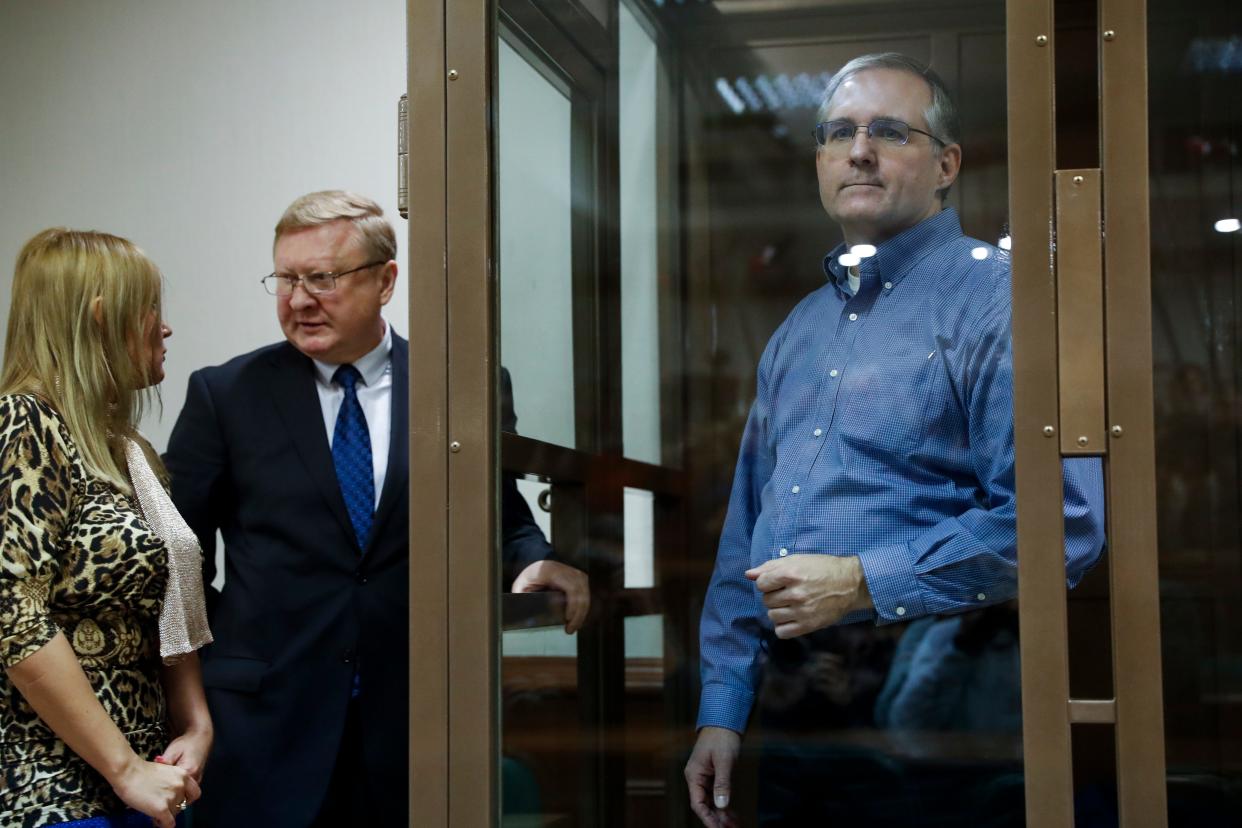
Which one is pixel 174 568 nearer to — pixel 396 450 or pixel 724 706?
pixel 396 450

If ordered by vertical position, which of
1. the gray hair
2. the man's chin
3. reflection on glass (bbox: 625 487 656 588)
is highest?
the gray hair

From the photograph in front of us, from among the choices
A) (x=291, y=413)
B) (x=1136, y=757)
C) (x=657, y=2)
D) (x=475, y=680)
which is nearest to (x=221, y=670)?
(x=291, y=413)

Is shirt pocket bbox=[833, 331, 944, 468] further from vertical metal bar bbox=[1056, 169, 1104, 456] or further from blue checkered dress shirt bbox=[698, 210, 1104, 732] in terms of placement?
vertical metal bar bbox=[1056, 169, 1104, 456]

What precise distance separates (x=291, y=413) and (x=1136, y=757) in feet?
4.87

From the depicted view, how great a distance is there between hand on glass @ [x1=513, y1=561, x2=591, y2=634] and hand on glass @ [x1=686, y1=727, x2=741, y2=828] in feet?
0.71

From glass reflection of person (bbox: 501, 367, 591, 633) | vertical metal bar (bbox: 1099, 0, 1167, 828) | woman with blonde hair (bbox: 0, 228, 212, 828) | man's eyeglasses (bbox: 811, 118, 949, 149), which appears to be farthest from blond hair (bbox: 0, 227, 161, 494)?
vertical metal bar (bbox: 1099, 0, 1167, 828)

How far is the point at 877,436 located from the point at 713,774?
47cm

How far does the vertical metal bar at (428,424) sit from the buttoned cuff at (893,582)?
54cm

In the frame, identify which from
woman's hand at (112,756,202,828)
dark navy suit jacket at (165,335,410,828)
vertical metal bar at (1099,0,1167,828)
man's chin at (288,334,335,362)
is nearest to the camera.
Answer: vertical metal bar at (1099,0,1167,828)

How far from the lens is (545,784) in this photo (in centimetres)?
181

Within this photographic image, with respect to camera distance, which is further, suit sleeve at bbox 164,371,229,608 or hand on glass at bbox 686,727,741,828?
suit sleeve at bbox 164,371,229,608

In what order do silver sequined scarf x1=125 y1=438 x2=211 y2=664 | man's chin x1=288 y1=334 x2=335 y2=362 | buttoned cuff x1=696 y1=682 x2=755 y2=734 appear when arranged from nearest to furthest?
buttoned cuff x1=696 y1=682 x2=755 y2=734 → silver sequined scarf x1=125 y1=438 x2=211 y2=664 → man's chin x1=288 y1=334 x2=335 y2=362

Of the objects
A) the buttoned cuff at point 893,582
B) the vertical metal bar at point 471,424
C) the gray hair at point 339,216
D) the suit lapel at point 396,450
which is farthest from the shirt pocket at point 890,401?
the gray hair at point 339,216

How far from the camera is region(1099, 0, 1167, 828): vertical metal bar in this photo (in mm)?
1607
